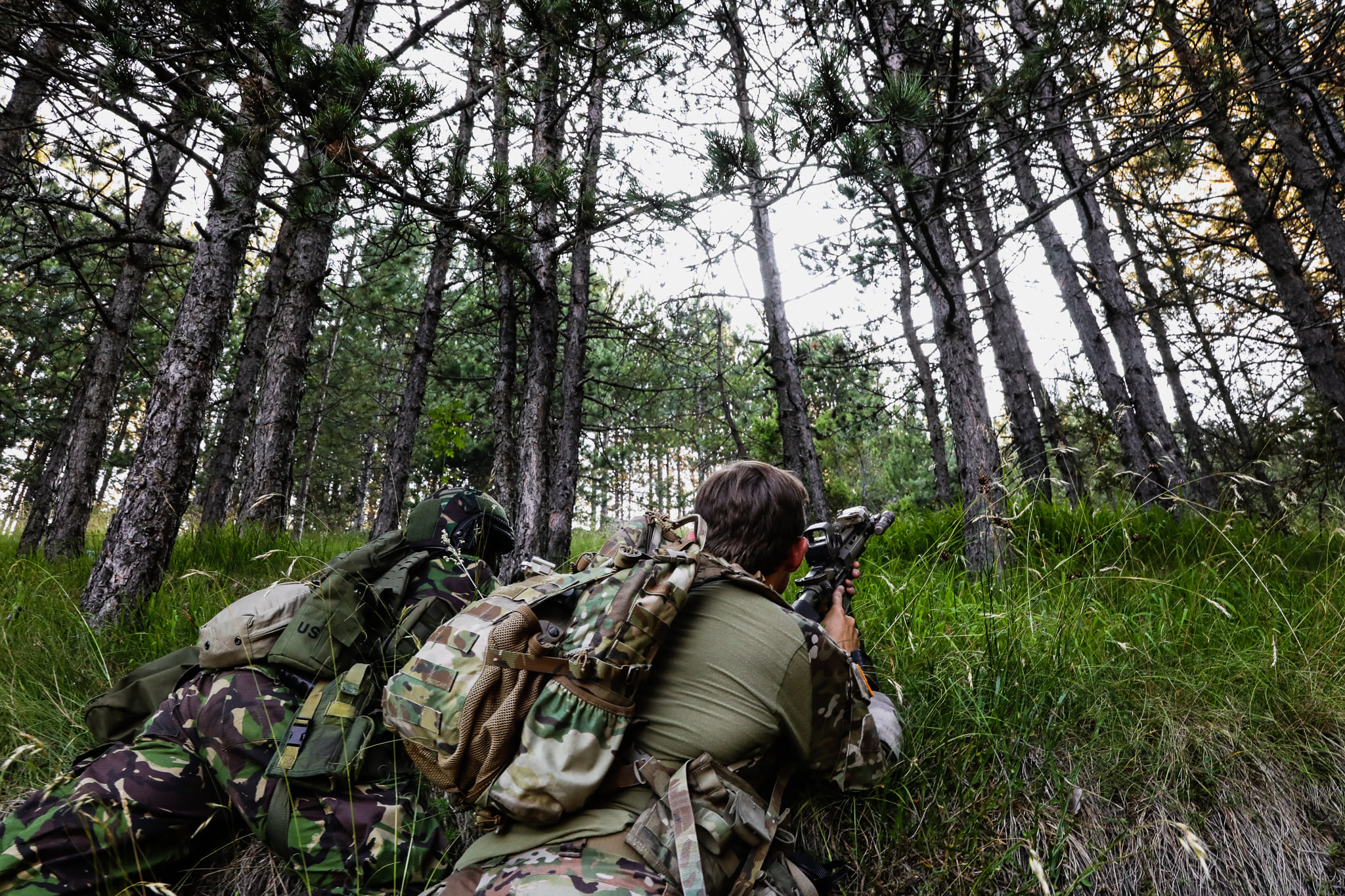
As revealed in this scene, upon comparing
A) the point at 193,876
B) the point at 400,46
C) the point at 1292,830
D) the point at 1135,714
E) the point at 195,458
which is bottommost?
the point at 193,876

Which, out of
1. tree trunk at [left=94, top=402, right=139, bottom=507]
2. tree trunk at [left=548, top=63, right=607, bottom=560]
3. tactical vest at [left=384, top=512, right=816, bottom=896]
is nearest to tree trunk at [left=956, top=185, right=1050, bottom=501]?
tree trunk at [left=548, top=63, right=607, bottom=560]

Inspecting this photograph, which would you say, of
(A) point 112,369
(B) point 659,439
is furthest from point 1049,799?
(B) point 659,439

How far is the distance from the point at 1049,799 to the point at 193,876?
3055 mm

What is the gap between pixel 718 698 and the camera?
171cm

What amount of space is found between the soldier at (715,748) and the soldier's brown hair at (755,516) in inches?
10.4

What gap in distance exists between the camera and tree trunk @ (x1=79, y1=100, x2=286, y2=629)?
Result: 3682 millimetres

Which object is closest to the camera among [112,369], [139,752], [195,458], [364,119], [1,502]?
[139,752]

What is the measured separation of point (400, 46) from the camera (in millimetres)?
4520

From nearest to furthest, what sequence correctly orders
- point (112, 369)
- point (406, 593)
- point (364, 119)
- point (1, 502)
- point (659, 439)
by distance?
point (406, 593) < point (364, 119) < point (112, 369) < point (659, 439) < point (1, 502)

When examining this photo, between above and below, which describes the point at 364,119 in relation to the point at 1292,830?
above

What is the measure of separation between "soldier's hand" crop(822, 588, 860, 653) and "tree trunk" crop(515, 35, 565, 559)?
10.2 feet

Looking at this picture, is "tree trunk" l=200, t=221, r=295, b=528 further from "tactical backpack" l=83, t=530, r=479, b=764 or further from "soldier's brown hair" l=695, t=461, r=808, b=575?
"soldier's brown hair" l=695, t=461, r=808, b=575

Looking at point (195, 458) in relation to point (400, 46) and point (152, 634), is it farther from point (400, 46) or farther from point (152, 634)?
point (400, 46)

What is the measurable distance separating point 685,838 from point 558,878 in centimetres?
30
